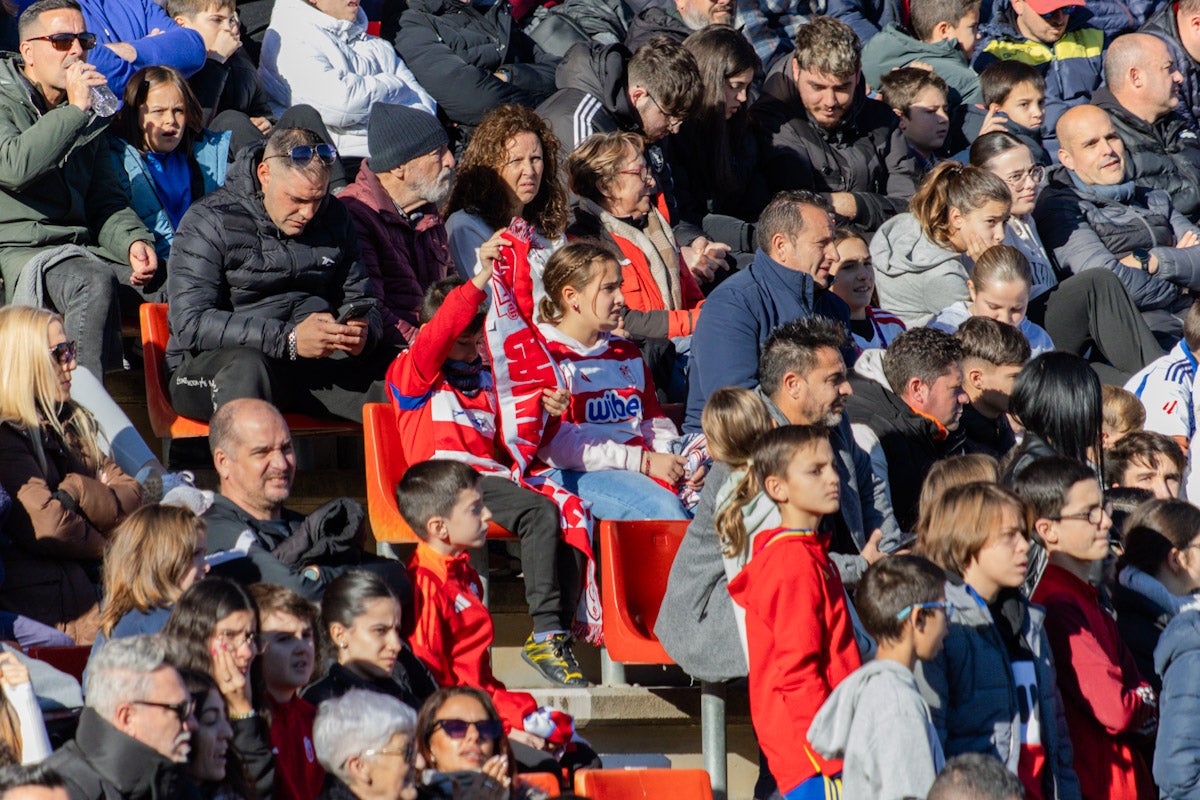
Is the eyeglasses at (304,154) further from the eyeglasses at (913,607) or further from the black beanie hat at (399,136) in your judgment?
the eyeglasses at (913,607)

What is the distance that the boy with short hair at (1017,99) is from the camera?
9094 mm

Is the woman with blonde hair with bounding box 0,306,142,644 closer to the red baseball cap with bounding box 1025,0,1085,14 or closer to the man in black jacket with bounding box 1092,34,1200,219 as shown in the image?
the man in black jacket with bounding box 1092,34,1200,219

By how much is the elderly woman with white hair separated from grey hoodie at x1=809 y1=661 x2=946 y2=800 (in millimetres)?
1008

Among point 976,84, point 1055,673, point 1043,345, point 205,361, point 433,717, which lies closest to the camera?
point 433,717

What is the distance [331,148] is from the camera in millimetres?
6418

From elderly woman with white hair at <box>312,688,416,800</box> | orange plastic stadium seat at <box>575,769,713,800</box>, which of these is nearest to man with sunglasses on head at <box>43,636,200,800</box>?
elderly woman with white hair at <box>312,688,416,800</box>

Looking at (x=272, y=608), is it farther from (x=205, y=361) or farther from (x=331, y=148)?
(x=331, y=148)

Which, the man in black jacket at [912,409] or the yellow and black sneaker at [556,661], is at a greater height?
the man in black jacket at [912,409]

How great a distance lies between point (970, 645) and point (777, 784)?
2.08 feet

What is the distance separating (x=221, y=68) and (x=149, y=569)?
3545 mm

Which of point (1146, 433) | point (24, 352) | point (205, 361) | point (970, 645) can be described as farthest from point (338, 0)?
point (970, 645)

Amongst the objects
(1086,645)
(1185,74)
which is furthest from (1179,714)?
(1185,74)

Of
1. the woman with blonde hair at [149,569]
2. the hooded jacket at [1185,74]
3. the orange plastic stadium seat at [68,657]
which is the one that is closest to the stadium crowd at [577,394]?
the woman with blonde hair at [149,569]

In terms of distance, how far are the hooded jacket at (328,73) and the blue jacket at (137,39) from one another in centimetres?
56
